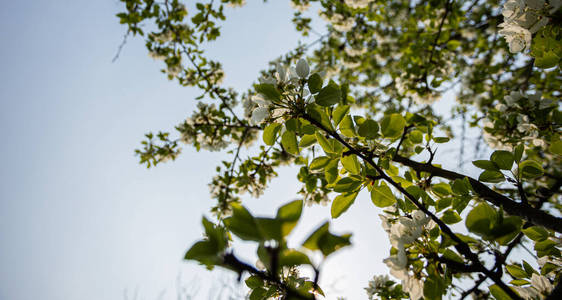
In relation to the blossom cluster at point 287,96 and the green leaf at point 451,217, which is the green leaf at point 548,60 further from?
the blossom cluster at point 287,96

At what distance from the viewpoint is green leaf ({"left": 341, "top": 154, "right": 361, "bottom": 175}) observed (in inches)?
37.6

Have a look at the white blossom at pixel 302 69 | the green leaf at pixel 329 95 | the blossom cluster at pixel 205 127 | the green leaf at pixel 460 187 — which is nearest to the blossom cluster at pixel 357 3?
the blossom cluster at pixel 205 127

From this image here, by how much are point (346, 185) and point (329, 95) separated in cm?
32

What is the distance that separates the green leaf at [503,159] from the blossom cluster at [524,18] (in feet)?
1.50

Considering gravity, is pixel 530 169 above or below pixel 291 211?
above

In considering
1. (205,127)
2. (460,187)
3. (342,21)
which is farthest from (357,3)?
(460,187)

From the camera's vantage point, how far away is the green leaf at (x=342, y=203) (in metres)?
0.91

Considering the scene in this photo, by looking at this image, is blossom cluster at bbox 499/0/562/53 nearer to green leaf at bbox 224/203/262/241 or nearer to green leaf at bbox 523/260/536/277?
green leaf at bbox 523/260/536/277

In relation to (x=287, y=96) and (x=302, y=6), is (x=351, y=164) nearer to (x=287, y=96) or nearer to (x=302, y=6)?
(x=287, y=96)

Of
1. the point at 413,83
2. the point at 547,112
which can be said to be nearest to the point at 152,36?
the point at 413,83

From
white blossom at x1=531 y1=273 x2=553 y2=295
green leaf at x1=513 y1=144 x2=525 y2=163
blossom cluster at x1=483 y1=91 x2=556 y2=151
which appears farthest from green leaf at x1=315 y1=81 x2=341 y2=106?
blossom cluster at x1=483 y1=91 x2=556 y2=151

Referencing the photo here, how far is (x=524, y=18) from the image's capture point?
0.96 meters

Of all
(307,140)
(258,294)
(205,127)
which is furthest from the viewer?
(205,127)

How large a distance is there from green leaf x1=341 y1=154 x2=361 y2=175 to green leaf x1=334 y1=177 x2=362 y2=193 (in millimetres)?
44
